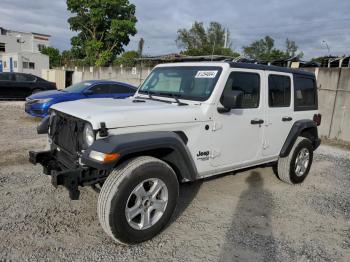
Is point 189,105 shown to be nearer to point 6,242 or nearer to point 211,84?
point 211,84

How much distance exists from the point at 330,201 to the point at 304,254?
1.86 meters

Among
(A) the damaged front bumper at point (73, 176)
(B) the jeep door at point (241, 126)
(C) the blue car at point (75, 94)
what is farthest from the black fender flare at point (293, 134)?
(C) the blue car at point (75, 94)

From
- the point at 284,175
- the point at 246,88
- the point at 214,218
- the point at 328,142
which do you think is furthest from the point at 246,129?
the point at 328,142

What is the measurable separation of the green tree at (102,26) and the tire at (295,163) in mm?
28013

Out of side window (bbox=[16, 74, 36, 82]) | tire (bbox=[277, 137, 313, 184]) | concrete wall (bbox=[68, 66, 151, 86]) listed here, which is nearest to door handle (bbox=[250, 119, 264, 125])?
tire (bbox=[277, 137, 313, 184])

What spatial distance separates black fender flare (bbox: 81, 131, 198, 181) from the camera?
291 centimetres

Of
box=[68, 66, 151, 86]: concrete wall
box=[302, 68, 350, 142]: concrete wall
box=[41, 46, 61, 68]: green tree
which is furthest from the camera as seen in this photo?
box=[41, 46, 61, 68]: green tree

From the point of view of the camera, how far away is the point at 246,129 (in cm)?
428

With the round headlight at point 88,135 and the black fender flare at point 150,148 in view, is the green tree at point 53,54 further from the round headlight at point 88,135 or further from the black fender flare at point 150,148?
the black fender flare at point 150,148

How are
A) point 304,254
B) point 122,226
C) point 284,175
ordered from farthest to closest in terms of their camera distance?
point 284,175 < point 304,254 < point 122,226

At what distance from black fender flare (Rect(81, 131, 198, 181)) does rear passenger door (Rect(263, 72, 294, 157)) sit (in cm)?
160

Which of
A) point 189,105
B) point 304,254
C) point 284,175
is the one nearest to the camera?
point 304,254

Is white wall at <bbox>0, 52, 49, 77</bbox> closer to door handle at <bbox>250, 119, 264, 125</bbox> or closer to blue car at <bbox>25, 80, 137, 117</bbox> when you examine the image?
blue car at <bbox>25, 80, 137, 117</bbox>

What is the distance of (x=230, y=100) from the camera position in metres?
3.70
